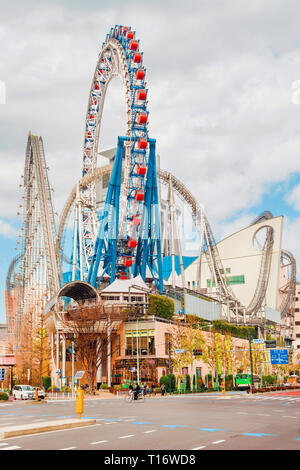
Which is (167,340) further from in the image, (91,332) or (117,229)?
(117,229)

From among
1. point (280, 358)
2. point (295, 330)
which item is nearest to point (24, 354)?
point (280, 358)

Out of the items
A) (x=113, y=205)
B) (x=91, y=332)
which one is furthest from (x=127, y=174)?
(x=91, y=332)

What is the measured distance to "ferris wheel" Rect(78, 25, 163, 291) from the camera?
74.9 metres

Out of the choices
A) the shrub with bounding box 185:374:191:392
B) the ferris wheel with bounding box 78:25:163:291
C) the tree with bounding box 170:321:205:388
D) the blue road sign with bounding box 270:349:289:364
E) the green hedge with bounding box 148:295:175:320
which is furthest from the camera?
the ferris wheel with bounding box 78:25:163:291

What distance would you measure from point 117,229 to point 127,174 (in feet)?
29.3

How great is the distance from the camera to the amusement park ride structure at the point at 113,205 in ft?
249

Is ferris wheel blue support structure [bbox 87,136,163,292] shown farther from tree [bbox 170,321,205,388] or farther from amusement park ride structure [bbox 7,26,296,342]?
tree [bbox 170,321,205,388]

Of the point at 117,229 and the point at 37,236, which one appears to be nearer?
the point at 117,229

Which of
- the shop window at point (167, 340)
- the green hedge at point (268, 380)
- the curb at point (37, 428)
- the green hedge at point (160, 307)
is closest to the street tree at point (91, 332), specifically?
the green hedge at point (160, 307)

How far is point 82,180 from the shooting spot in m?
87.4

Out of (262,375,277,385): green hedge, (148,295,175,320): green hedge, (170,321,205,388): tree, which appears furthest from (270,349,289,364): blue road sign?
(262,375,277,385): green hedge

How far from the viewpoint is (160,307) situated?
2953 inches
